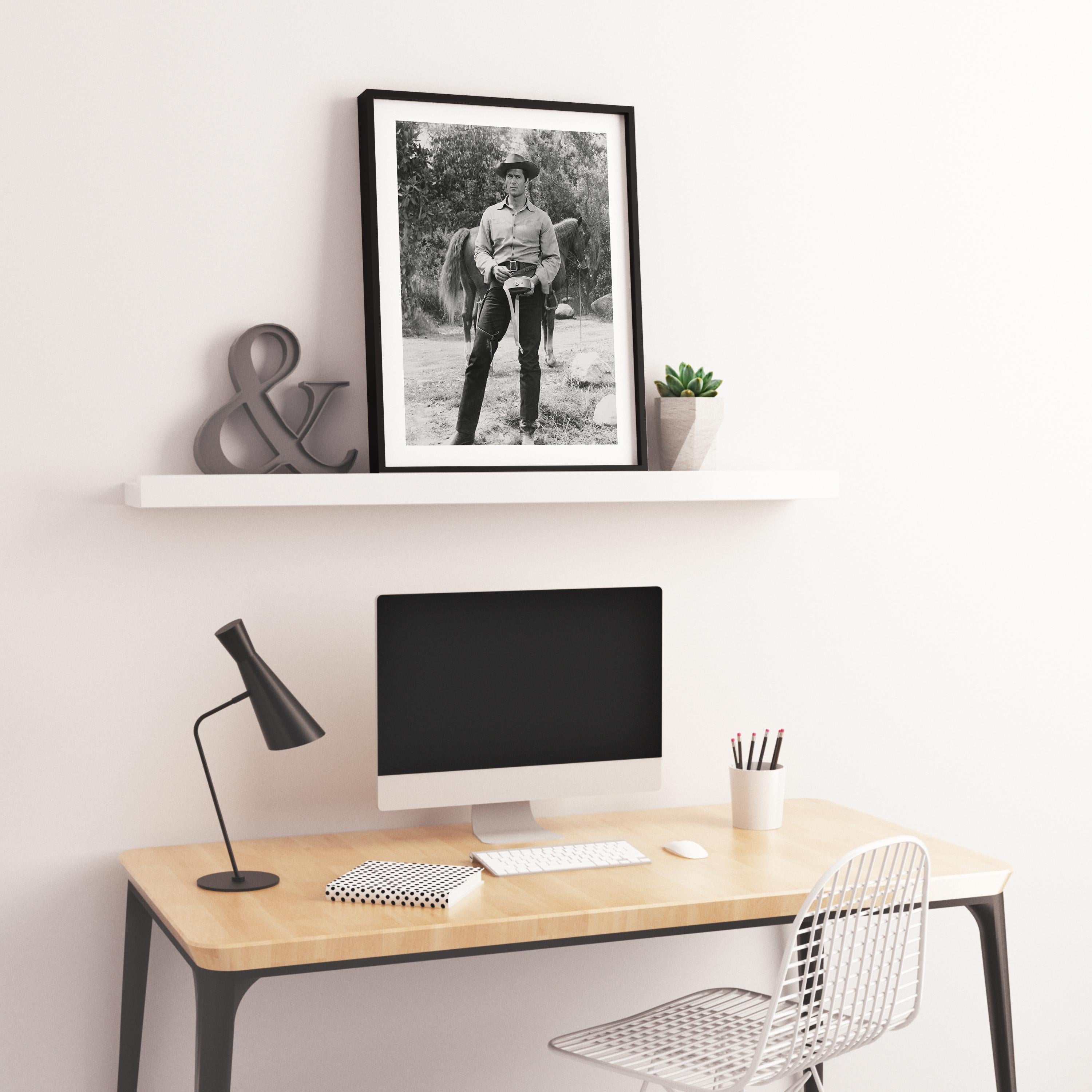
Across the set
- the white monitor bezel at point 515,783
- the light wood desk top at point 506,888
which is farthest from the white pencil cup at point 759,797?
the white monitor bezel at point 515,783

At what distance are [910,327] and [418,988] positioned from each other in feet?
5.74

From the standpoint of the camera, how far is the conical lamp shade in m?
2.09

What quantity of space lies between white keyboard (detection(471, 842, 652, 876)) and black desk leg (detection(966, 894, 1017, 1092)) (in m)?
0.59

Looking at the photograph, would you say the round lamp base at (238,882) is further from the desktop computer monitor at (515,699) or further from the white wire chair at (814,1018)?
the white wire chair at (814,1018)

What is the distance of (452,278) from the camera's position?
250 cm

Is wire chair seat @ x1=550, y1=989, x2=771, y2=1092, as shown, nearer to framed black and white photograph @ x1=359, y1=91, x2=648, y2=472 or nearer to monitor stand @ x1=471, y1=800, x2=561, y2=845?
monitor stand @ x1=471, y1=800, x2=561, y2=845

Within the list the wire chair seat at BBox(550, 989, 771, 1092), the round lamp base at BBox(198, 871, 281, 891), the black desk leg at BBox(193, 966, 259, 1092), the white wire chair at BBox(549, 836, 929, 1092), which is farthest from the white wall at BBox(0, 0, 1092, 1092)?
the black desk leg at BBox(193, 966, 259, 1092)

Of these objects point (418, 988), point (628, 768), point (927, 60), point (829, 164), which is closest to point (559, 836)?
point (628, 768)

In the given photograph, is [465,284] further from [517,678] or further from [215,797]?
[215,797]

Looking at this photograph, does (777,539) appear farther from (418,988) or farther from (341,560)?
(418,988)

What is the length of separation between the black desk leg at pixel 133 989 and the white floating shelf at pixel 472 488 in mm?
715

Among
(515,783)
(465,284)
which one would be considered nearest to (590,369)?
(465,284)

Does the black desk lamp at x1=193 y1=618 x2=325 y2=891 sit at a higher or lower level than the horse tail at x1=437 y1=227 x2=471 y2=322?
lower

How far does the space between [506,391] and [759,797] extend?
92cm
